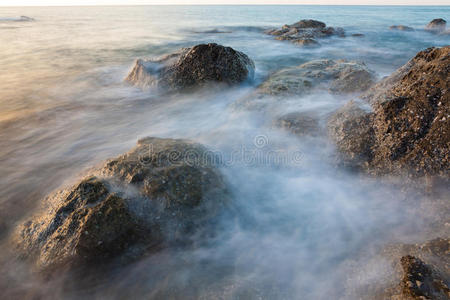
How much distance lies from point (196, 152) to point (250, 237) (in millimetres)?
1139

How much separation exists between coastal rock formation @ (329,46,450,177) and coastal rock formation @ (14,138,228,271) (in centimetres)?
182

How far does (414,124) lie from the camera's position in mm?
2904

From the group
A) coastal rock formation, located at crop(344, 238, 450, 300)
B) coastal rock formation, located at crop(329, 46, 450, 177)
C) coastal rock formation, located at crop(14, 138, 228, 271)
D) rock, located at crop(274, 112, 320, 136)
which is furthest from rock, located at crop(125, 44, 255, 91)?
coastal rock formation, located at crop(344, 238, 450, 300)

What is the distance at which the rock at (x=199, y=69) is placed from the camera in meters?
6.70

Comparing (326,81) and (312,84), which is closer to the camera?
(312,84)

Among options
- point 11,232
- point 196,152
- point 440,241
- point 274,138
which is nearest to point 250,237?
point 196,152

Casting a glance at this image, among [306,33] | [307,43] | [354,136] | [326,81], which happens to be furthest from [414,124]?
[306,33]

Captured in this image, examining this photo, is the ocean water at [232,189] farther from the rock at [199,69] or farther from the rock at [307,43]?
the rock at [307,43]

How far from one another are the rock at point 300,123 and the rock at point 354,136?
34 cm

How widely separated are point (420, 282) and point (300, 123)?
108 inches

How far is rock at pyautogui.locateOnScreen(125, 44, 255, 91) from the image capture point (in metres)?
6.70

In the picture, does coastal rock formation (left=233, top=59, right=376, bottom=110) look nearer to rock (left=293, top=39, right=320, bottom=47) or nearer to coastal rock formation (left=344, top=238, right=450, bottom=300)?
coastal rock formation (left=344, top=238, right=450, bottom=300)

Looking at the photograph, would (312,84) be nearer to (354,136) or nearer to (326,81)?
(326,81)

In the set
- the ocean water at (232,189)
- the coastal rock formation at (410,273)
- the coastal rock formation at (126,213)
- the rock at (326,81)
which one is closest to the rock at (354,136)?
the ocean water at (232,189)
